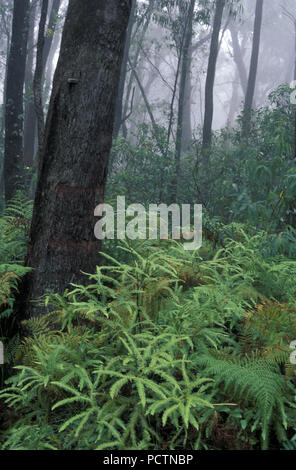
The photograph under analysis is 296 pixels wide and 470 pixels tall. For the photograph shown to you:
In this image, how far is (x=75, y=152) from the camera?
11.6 feet

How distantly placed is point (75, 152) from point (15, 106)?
5526 mm

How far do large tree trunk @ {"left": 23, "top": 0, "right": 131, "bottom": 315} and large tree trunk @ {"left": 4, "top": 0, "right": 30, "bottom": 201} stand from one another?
4.07 metres

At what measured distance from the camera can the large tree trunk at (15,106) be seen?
757cm

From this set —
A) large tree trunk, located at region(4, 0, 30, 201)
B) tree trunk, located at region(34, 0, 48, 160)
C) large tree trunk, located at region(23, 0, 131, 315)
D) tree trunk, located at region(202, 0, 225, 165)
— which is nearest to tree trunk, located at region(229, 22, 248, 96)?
tree trunk, located at region(202, 0, 225, 165)

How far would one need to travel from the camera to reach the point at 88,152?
359 cm

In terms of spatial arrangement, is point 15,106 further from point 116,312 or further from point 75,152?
point 116,312

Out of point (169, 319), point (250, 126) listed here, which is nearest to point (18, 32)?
point (250, 126)

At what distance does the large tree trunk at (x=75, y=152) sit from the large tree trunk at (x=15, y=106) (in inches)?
160

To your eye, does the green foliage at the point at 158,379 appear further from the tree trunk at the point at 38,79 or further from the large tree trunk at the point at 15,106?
the large tree trunk at the point at 15,106

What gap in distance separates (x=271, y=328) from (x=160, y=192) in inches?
222

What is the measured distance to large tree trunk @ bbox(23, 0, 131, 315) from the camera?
3.54m

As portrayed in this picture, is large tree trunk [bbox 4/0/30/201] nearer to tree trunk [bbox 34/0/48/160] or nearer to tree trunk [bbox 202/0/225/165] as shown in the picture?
tree trunk [bbox 34/0/48/160]

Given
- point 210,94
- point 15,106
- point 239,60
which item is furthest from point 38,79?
point 239,60

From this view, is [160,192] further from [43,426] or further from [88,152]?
[43,426]
